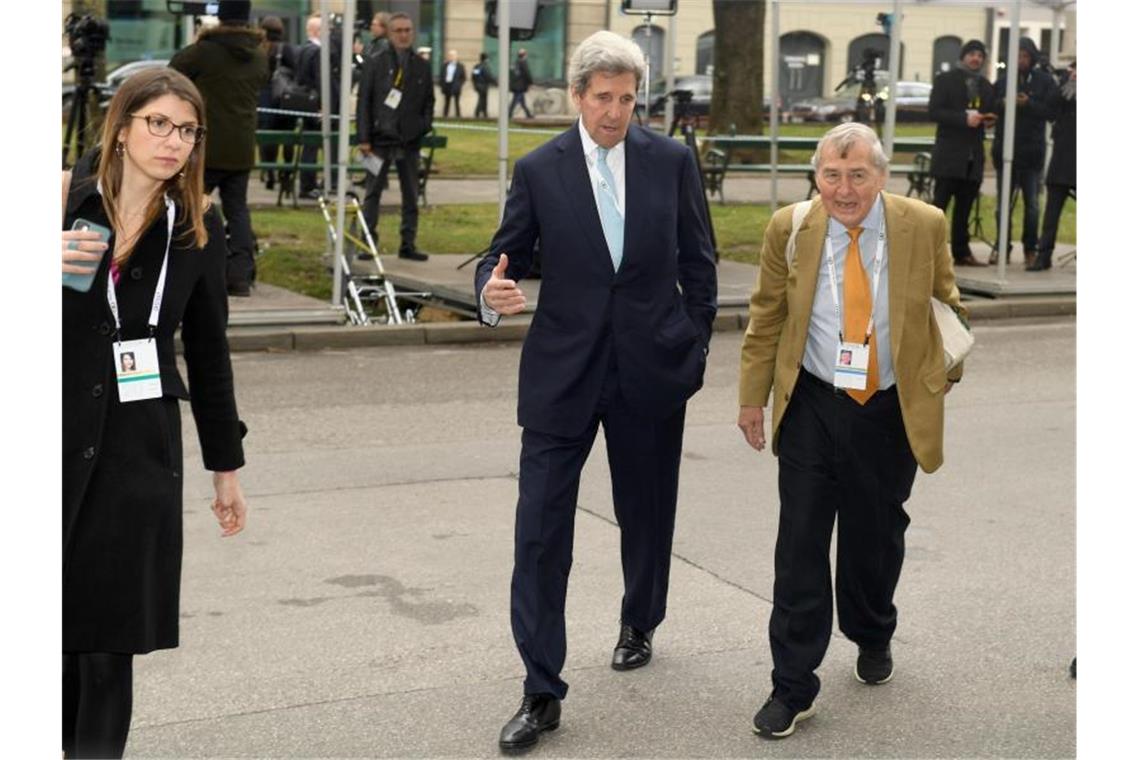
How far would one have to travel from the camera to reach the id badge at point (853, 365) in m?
5.34

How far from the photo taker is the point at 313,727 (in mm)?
5309

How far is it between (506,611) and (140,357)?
8.53 ft

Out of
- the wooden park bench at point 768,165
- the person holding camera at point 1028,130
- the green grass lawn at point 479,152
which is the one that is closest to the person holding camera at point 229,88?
the person holding camera at point 1028,130

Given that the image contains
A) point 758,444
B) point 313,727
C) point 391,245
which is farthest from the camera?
point 391,245

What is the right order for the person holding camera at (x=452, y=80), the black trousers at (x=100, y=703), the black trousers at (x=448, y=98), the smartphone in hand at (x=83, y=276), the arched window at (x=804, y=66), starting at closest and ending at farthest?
the smartphone in hand at (x=83, y=276)
the black trousers at (x=100, y=703)
the black trousers at (x=448, y=98)
the person holding camera at (x=452, y=80)
the arched window at (x=804, y=66)

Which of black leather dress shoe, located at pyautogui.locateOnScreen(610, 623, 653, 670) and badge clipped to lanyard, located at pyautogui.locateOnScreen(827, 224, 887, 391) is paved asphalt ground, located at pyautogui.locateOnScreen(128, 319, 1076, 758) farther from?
badge clipped to lanyard, located at pyautogui.locateOnScreen(827, 224, 887, 391)

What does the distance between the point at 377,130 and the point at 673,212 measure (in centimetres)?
1008

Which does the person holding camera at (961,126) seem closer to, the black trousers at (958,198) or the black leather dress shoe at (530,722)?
the black trousers at (958,198)

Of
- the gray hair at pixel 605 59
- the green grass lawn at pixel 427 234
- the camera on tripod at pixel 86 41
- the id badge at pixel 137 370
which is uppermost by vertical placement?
the camera on tripod at pixel 86 41

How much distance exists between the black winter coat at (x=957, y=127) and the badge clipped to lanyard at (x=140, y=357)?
42.7ft

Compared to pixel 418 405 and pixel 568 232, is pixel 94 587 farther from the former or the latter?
pixel 418 405

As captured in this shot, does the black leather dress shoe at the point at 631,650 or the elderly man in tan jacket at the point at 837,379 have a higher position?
the elderly man in tan jacket at the point at 837,379

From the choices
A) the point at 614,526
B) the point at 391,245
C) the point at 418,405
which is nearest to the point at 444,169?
the point at 391,245

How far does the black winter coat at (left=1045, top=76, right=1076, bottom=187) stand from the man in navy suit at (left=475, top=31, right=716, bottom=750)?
11.7 m
